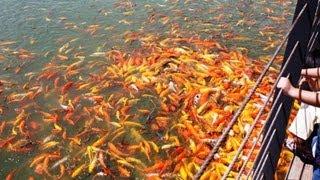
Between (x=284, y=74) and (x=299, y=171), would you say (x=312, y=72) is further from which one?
(x=299, y=171)

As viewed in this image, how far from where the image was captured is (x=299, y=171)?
4.52 meters

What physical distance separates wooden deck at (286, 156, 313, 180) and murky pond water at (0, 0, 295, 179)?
180 centimetres

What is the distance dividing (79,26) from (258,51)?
5.17 metres

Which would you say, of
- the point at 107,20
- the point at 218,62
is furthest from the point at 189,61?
the point at 107,20

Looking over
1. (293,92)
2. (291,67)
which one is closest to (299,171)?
(293,92)

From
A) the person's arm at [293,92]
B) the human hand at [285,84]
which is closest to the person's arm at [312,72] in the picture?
the person's arm at [293,92]

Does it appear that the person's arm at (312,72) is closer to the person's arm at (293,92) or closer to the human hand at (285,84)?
the person's arm at (293,92)

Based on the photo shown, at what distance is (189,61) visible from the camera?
30.7 feet

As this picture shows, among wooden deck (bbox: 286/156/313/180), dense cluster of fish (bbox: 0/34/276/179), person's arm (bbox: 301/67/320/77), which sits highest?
person's arm (bbox: 301/67/320/77)

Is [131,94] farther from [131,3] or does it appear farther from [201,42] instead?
[131,3]

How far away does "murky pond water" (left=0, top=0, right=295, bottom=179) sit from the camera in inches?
270

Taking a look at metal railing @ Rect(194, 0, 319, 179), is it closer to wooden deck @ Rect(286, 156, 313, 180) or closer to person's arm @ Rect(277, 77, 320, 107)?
person's arm @ Rect(277, 77, 320, 107)

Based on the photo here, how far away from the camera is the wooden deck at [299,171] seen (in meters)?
4.46

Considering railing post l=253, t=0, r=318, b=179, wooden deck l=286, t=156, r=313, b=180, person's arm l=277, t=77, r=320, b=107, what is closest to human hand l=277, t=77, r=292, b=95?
person's arm l=277, t=77, r=320, b=107
